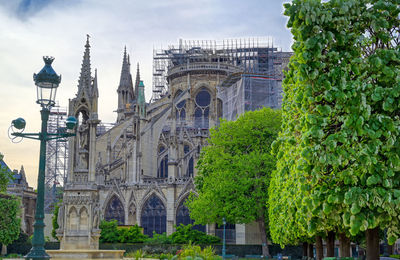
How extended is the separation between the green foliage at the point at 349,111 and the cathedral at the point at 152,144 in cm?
1266

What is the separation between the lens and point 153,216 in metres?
55.3

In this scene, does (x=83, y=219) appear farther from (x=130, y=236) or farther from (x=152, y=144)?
(x=152, y=144)

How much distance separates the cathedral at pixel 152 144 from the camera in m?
25.3

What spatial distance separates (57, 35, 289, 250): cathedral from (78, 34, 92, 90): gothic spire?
5 centimetres

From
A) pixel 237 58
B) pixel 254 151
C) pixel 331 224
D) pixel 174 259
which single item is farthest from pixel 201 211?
pixel 237 58

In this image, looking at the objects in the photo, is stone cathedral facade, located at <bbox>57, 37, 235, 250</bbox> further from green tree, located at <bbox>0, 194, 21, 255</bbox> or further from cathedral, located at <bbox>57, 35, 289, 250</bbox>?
green tree, located at <bbox>0, 194, 21, 255</bbox>

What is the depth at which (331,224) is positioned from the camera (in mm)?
15945

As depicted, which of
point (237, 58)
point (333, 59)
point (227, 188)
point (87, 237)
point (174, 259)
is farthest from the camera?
point (237, 58)

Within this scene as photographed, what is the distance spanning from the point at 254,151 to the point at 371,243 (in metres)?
26.3

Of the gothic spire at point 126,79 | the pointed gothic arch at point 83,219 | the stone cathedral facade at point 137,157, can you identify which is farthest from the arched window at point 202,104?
the pointed gothic arch at point 83,219

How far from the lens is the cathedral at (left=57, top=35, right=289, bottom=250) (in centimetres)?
2528

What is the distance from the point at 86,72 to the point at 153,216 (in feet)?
99.2

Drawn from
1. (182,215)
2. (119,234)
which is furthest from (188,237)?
(182,215)

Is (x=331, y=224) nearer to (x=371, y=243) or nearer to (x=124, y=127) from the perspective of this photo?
(x=371, y=243)
